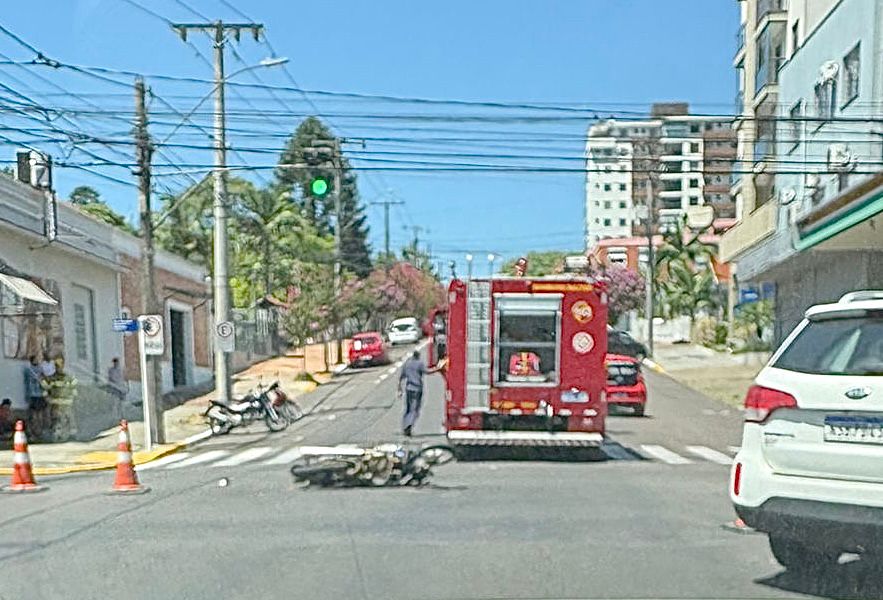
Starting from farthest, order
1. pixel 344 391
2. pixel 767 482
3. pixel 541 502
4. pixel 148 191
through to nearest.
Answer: pixel 344 391
pixel 148 191
pixel 541 502
pixel 767 482

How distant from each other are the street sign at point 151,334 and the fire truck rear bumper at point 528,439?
655 cm

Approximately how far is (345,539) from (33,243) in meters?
16.3

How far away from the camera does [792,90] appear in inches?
1332

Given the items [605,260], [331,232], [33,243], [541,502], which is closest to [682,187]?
[605,260]

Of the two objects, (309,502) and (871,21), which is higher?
(871,21)

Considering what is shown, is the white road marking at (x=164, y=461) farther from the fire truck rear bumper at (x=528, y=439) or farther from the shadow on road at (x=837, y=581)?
the shadow on road at (x=837, y=581)

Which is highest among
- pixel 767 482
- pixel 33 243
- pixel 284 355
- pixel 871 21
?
pixel 871 21

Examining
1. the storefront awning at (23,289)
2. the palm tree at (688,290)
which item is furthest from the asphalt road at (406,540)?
the palm tree at (688,290)

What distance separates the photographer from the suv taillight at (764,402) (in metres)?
6.81

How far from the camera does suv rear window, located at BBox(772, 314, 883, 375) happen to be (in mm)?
6668

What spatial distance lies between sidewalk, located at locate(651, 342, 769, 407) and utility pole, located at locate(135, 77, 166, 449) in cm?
1709

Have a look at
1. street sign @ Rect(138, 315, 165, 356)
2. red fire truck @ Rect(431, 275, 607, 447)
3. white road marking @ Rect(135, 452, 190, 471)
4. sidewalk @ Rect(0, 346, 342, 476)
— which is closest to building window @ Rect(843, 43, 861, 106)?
red fire truck @ Rect(431, 275, 607, 447)

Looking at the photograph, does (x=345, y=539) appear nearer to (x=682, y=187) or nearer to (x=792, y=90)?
(x=792, y=90)

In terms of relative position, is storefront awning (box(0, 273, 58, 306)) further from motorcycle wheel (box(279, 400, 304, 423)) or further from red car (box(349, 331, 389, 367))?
red car (box(349, 331, 389, 367))
